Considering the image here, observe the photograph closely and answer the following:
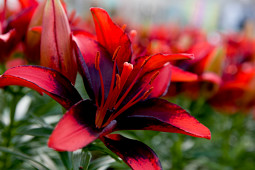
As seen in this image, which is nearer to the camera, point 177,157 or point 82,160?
point 82,160

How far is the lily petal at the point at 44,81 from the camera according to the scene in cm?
35

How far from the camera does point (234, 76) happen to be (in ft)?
3.05

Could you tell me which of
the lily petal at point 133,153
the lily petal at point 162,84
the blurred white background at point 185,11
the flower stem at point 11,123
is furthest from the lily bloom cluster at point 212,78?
the blurred white background at point 185,11

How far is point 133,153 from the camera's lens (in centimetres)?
37

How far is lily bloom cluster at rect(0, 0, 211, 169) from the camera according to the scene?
0.36m

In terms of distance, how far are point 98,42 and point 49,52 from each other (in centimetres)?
8

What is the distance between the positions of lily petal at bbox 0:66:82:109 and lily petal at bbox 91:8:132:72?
9 centimetres

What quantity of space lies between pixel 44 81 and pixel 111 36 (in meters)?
0.13

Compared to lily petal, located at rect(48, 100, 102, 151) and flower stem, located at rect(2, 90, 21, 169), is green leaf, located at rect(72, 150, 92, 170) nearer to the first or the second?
lily petal, located at rect(48, 100, 102, 151)

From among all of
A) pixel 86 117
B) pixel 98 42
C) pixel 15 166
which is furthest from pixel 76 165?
pixel 15 166

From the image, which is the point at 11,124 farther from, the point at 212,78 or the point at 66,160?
the point at 212,78

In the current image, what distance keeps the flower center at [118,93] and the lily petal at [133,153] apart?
0.03m

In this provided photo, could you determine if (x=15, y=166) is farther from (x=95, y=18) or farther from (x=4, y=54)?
(x=95, y=18)

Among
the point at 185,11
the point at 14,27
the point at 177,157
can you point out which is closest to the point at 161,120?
the point at 14,27
